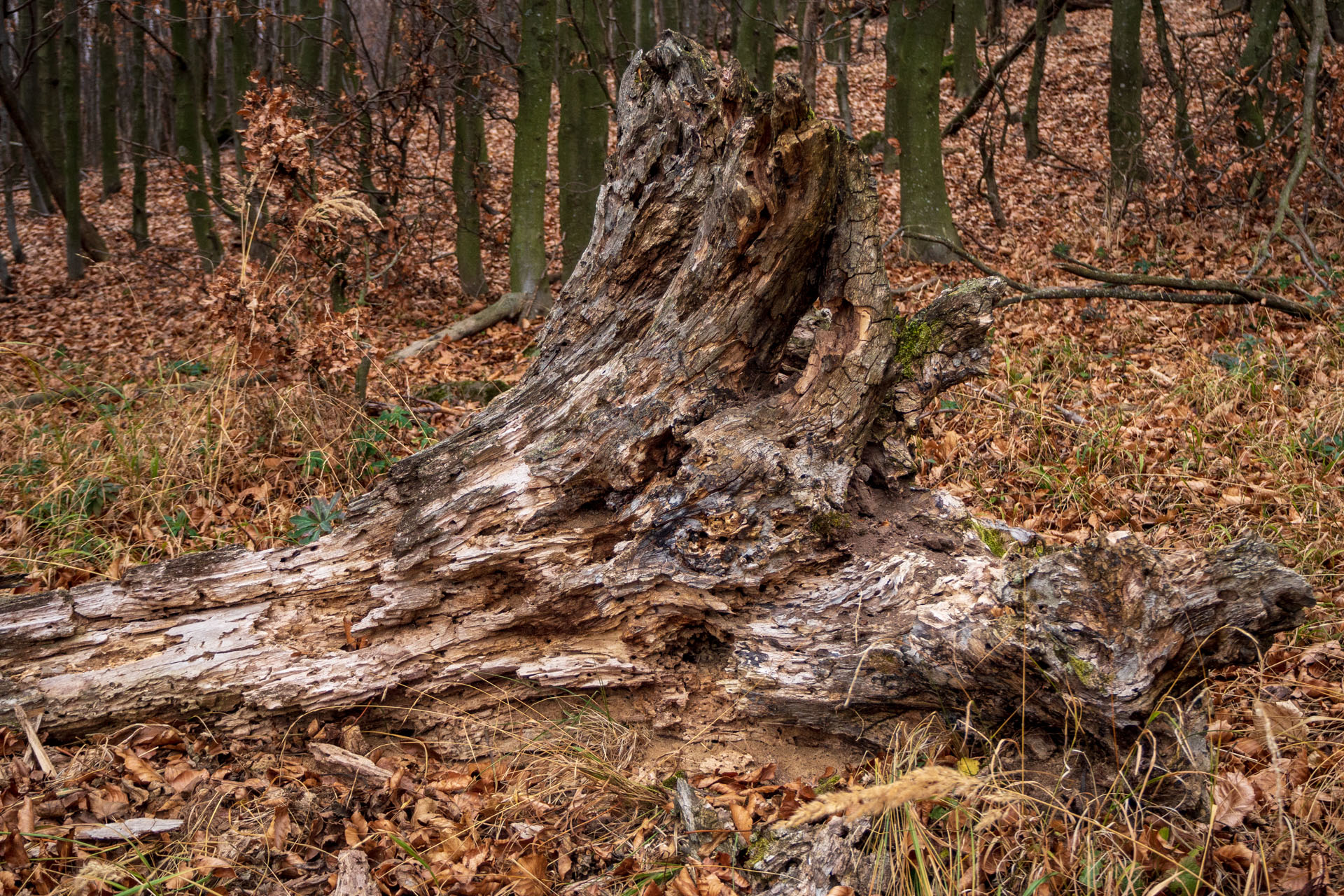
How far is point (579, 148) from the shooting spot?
9.82m

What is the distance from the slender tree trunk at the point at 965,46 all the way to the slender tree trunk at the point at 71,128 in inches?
540

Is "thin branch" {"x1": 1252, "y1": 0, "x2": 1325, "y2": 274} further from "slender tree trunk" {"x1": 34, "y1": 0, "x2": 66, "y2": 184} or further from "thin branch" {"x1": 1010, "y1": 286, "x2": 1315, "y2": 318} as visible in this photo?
"slender tree trunk" {"x1": 34, "y1": 0, "x2": 66, "y2": 184}

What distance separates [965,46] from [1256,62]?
6893 millimetres

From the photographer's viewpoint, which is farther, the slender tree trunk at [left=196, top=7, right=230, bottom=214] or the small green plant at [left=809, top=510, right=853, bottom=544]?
the slender tree trunk at [left=196, top=7, right=230, bottom=214]

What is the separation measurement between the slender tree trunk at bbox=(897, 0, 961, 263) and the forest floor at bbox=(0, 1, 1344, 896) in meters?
0.49

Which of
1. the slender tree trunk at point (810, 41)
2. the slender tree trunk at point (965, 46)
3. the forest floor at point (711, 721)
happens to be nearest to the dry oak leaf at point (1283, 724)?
the forest floor at point (711, 721)

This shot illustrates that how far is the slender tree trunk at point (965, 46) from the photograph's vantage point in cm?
1380

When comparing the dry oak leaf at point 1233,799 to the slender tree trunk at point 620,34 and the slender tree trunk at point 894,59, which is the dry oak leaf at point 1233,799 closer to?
the slender tree trunk at point 894,59

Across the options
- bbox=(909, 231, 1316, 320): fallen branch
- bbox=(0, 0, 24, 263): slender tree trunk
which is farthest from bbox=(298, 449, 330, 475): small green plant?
bbox=(0, 0, 24, 263): slender tree trunk

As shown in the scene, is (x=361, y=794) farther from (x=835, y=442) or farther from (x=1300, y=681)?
(x=1300, y=681)

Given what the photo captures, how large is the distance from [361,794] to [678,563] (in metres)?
1.40

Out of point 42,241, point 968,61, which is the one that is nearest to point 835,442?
point 968,61

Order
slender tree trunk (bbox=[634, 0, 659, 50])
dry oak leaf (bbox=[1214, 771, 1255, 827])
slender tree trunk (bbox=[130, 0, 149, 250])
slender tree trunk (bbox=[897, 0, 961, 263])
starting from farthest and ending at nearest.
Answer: slender tree trunk (bbox=[634, 0, 659, 50]) < slender tree trunk (bbox=[130, 0, 149, 250]) < slender tree trunk (bbox=[897, 0, 961, 263]) < dry oak leaf (bbox=[1214, 771, 1255, 827])

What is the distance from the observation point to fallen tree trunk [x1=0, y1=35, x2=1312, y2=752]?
2951 millimetres
